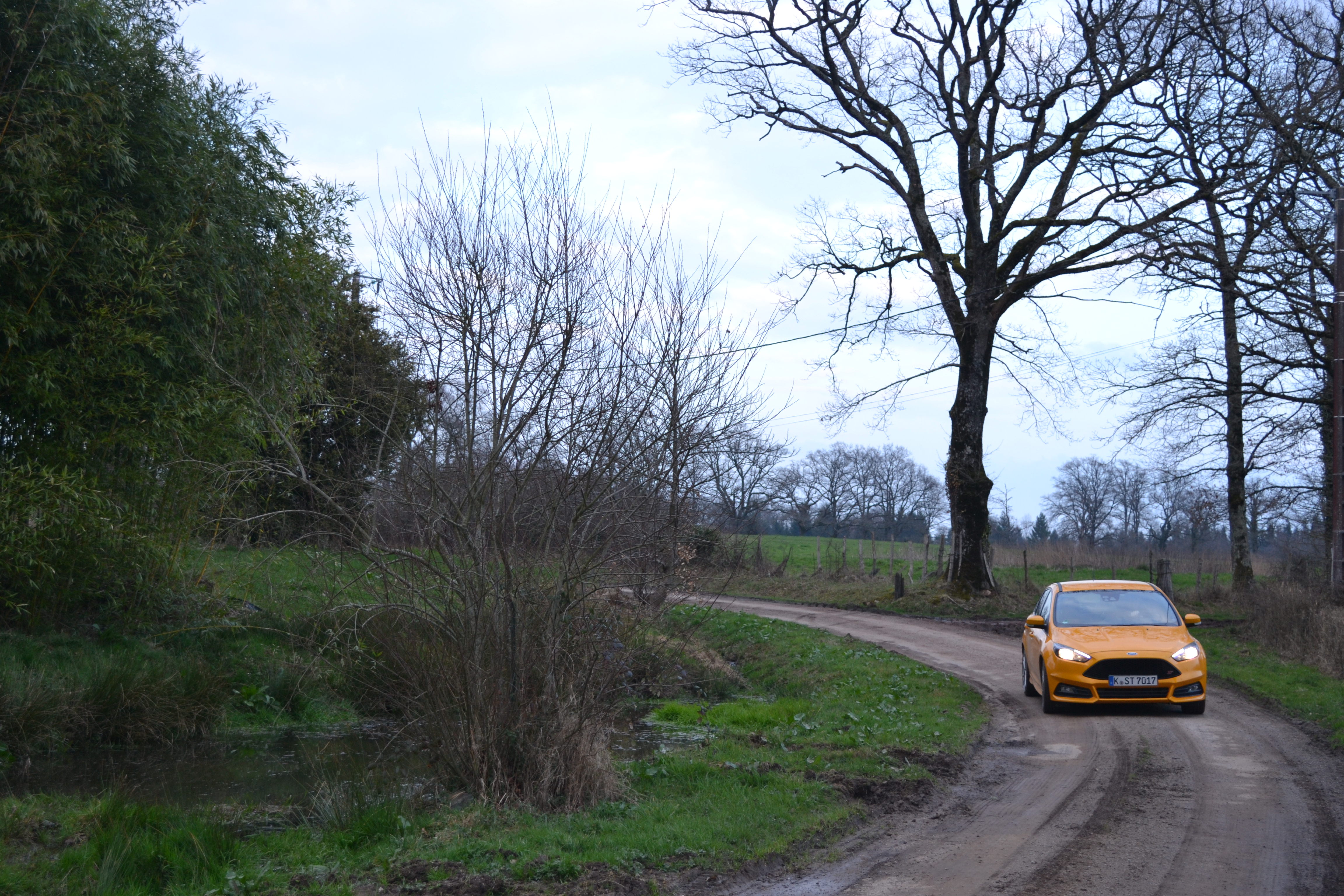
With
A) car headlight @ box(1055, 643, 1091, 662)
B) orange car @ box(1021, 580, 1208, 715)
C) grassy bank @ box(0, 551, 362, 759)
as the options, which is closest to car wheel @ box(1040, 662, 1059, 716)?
orange car @ box(1021, 580, 1208, 715)

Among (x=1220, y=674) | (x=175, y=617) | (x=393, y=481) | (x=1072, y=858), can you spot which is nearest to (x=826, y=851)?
(x=1072, y=858)

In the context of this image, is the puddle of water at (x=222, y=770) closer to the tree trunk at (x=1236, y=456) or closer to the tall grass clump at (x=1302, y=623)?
the tall grass clump at (x=1302, y=623)

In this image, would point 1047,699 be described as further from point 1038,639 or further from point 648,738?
point 648,738

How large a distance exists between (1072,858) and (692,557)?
13.3ft

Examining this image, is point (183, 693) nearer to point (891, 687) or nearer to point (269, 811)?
point (269, 811)

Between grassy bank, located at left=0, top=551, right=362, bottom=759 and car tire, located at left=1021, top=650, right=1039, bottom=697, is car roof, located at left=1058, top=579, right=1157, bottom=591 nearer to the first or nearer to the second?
car tire, located at left=1021, top=650, right=1039, bottom=697

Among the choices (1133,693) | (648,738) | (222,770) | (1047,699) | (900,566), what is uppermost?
(900,566)

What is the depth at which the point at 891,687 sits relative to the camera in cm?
1372

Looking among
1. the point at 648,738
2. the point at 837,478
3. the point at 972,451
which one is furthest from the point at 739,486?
the point at 837,478

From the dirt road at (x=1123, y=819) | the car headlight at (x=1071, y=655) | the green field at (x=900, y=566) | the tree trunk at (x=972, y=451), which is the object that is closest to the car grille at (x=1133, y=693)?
the dirt road at (x=1123, y=819)

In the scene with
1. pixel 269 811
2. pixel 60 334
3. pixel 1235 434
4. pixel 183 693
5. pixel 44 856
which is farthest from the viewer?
pixel 1235 434

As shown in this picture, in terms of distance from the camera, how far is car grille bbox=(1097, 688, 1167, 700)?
11070 mm

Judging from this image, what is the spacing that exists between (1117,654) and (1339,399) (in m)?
9.88

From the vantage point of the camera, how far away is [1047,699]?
455 inches
